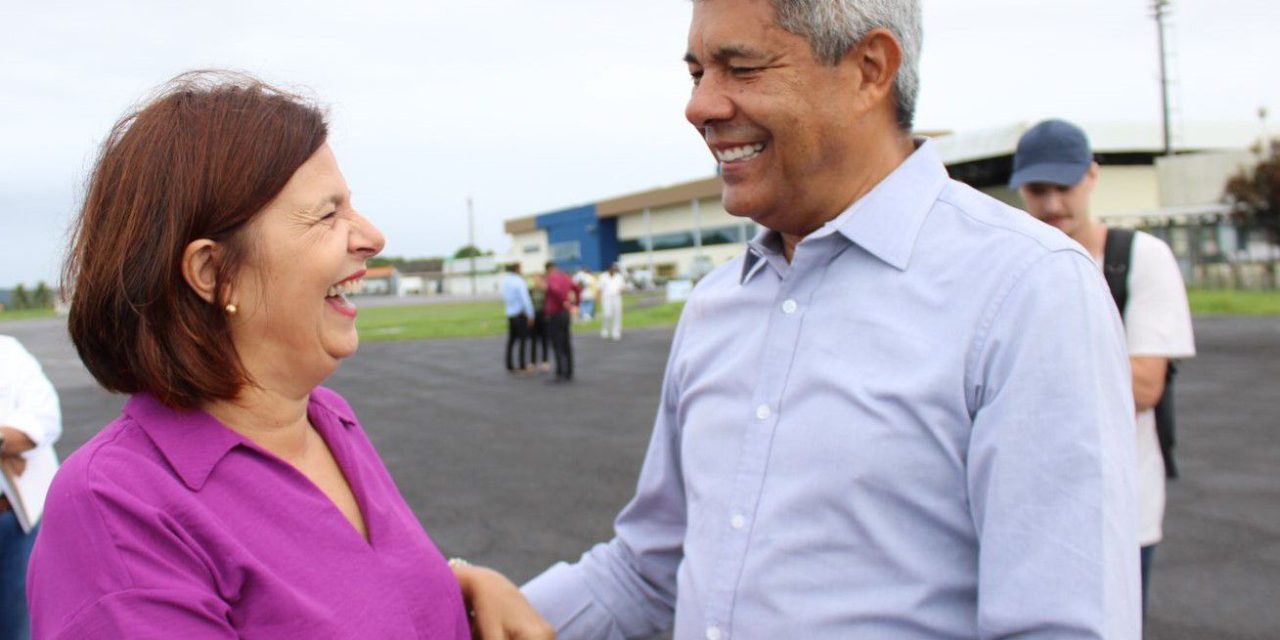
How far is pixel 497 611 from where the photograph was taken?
204 cm

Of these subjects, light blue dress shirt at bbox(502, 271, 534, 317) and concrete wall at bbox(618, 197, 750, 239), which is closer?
light blue dress shirt at bbox(502, 271, 534, 317)

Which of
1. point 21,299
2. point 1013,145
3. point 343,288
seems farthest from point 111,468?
point 21,299

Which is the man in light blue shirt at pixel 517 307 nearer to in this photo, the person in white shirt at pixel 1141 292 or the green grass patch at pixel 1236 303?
the person in white shirt at pixel 1141 292

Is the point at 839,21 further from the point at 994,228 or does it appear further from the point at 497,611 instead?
the point at 497,611

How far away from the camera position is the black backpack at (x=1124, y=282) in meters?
3.20

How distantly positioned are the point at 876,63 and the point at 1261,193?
33866mm

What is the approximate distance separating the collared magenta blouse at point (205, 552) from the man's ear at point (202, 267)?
20cm

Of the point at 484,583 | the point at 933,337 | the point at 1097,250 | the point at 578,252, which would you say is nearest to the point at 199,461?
the point at 484,583

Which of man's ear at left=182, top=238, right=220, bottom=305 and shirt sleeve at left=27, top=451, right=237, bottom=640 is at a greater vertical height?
man's ear at left=182, top=238, right=220, bottom=305

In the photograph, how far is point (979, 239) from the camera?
1679mm

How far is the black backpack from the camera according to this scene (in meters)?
3.20

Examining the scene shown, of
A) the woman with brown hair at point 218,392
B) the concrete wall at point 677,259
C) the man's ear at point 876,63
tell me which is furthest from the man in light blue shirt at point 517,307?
the concrete wall at point 677,259

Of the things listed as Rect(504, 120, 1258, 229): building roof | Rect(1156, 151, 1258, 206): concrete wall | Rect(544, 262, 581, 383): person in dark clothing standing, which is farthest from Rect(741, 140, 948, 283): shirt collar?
Rect(1156, 151, 1258, 206): concrete wall

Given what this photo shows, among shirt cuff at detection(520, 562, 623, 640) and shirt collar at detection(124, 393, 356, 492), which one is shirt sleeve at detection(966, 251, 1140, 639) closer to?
shirt cuff at detection(520, 562, 623, 640)
